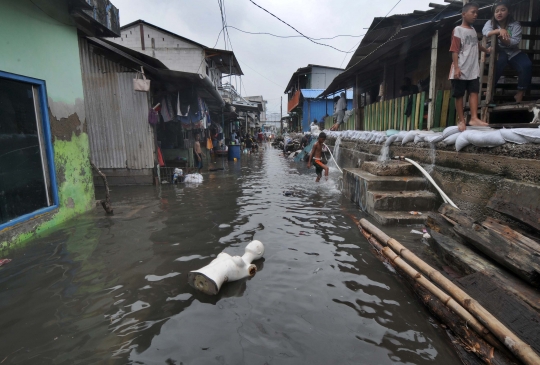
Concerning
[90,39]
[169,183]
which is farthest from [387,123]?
[90,39]

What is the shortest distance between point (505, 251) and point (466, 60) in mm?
3790

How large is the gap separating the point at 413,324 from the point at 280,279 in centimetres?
159

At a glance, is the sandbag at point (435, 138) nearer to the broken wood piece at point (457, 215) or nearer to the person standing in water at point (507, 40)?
the person standing in water at point (507, 40)

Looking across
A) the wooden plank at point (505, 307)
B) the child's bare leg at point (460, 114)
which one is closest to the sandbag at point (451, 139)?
the child's bare leg at point (460, 114)

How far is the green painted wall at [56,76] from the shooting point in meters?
4.77

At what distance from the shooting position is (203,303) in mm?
3283

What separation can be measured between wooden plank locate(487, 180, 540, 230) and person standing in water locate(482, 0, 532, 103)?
285 cm

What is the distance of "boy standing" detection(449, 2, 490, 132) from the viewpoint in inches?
202

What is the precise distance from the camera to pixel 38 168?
5.47 m

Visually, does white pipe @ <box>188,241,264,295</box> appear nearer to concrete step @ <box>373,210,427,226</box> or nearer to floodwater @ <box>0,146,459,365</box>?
floodwater @ <box>0,146,459,365</box>

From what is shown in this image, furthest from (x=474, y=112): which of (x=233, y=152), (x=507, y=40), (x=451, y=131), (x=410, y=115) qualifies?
(x=233, y=152)

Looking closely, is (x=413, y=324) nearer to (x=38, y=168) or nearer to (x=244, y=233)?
(x=244, y=233)

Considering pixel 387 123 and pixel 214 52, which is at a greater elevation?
pixel 214 52

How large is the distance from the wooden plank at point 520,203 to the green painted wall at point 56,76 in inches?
279
